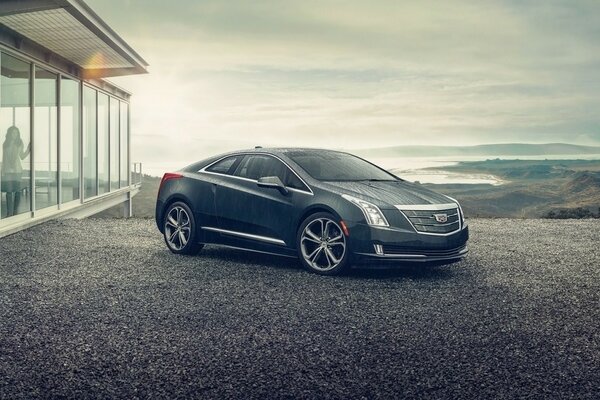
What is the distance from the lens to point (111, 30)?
14758mm

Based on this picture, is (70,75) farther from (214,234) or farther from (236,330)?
(236,330)

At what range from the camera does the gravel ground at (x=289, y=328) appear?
4645 millimetres

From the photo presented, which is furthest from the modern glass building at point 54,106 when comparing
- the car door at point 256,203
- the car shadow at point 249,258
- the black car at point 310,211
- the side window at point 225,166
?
the car shadow at point 249,258

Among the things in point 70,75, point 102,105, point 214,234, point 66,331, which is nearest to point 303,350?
point 66,331

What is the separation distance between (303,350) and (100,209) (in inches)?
731

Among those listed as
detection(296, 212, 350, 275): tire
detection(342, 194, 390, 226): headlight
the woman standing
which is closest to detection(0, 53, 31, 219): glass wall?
the woman standing

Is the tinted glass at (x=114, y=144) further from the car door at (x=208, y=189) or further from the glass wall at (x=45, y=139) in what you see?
the car door at (x=208, y=189)

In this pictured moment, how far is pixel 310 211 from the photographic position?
8.92 meters

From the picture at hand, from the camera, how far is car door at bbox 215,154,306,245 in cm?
917

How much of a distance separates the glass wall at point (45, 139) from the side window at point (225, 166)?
20.4 ft

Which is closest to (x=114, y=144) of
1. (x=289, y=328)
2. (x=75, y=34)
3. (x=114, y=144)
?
(x=114, y=144)

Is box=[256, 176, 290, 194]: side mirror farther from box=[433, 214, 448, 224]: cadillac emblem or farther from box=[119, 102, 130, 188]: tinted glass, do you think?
box=[119, 102, 130, 188]: tinted glass

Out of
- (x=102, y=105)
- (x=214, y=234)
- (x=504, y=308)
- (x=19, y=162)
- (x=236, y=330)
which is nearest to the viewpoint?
(x=236, y=330)

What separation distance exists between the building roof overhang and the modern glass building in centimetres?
2
